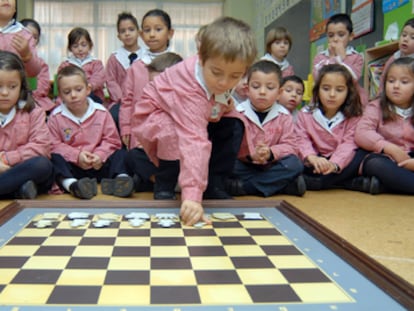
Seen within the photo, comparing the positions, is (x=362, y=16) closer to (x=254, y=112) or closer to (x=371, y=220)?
(x=254, y=112)

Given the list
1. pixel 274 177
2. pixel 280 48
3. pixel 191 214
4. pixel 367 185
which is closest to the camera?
pixel 191 214

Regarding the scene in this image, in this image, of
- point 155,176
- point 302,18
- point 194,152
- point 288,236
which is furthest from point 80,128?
point 302,18

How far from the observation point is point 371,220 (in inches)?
61.7

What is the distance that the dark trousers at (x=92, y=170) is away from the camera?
2064mm

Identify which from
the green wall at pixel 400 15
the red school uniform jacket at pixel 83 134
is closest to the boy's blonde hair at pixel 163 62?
the red school uniform jacket at pixel 83 134

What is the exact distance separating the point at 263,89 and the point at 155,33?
80 centimetres

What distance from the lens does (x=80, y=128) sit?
2.25 meters

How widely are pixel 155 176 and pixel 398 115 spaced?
→ 1.29 meters

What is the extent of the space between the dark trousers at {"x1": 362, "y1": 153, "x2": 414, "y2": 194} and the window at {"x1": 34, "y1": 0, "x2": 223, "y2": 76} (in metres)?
6.10

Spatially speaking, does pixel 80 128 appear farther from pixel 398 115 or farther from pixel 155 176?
pixel 398 115

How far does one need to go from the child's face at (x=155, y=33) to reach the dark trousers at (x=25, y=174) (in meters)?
0.96

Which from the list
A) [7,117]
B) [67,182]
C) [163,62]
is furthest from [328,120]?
[7,117]

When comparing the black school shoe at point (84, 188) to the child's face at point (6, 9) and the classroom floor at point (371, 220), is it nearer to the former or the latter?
the classroom floor at point (371, 220)

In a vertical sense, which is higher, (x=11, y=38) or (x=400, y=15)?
(x=400, y=15)
